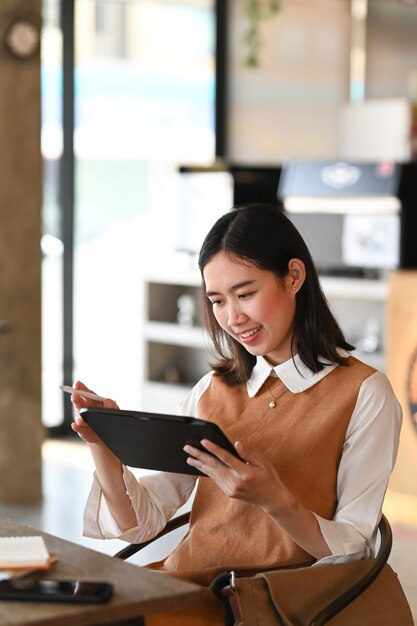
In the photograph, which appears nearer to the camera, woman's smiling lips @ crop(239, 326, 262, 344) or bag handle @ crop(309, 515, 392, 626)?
bag handle @ crop(309, 515, 392, 626)

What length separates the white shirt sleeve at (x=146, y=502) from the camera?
8.45 ft

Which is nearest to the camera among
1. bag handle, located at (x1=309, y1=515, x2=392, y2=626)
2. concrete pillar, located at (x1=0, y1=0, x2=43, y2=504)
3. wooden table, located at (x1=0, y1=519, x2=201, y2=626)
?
wooden table, located at (x1=0, y1=519, x2=201, y2=626)

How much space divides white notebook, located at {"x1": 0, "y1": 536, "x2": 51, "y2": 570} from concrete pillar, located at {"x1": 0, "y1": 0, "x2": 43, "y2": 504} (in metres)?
3.66

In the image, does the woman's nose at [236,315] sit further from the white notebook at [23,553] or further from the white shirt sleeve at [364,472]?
the white notebook at [23,553]

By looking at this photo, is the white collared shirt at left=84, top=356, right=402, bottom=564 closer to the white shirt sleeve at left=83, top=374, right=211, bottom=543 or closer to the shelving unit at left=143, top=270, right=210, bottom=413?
the white shirt sleeve at left=83, top=374, right=211, bottom=543

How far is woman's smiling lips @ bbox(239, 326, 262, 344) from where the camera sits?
8.08 feet

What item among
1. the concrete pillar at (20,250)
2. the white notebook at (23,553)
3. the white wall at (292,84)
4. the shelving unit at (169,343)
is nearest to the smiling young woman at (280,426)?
the white notebook at (23,553)

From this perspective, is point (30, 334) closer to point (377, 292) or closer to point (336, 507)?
point (377, 292)

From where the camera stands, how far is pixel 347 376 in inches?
97.8

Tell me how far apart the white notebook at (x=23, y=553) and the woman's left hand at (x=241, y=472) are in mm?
314

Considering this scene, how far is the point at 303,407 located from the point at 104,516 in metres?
0.50

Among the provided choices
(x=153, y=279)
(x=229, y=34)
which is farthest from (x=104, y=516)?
(x=229, y=34)

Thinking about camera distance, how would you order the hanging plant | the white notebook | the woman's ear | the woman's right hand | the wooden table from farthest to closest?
1. the hanging plant
2. the woman's ear
3. the woman's right hand
4. the white notebook
5. the wooden table

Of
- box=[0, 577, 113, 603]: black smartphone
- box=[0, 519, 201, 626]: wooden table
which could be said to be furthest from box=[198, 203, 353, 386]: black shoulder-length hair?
box=[0, 577, 113, 603]: black smartphone
